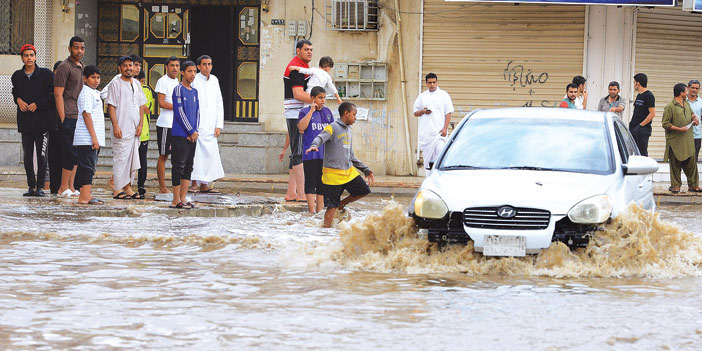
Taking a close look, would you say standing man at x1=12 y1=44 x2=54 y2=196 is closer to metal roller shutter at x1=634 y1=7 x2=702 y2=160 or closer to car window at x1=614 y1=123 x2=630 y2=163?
car window at x1=614 y1=123 x2=630 y2=163

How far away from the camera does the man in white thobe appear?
1481 cm

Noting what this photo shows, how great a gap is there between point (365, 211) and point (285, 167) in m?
6.47

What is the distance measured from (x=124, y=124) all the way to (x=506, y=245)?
6901 millimetres

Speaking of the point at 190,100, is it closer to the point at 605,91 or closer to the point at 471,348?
the point at 471,348

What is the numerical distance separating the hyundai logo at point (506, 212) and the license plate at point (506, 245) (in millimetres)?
164

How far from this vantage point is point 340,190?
38.7ft

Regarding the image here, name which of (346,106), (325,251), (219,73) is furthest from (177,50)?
(325,251)

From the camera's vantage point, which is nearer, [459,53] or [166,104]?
[166,104]

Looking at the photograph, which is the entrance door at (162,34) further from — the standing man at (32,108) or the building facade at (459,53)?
the standing man at (32,108)

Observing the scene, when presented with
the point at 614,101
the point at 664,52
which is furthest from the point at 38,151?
the point at 664,52

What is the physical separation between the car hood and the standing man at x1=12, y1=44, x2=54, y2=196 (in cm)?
684

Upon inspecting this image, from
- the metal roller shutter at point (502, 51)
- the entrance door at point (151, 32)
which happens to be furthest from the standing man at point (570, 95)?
the entrance door at point (151, 32)

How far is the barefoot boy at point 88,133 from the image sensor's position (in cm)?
1323

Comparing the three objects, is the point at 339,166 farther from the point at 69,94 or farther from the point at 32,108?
the point at 32,108
